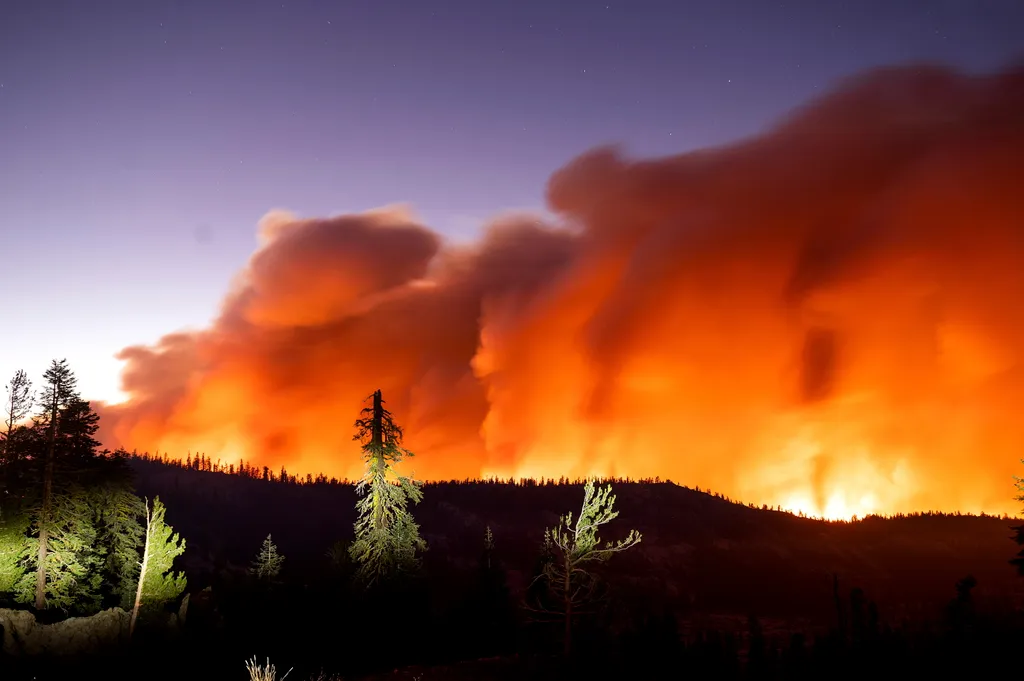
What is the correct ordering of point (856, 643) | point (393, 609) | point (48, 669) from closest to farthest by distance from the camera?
point (48, 669) < point (393, 609) < point (856, 643)

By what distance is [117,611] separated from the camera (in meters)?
37.4

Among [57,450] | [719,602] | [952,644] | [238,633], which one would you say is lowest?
[719,602]

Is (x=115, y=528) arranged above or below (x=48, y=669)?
above

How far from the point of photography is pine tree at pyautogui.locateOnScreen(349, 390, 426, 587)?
39062 millimetres

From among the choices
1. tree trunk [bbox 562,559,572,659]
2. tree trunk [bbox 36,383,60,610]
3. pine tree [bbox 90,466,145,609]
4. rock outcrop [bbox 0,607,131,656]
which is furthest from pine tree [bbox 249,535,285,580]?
tree trunk [bbox 562,559,572,659]

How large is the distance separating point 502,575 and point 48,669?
34.3m

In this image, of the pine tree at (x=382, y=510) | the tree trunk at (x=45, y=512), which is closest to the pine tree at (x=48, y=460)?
the tree trunk at (x=45, y=512)

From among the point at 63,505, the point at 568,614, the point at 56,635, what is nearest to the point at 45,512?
the point at 63,505

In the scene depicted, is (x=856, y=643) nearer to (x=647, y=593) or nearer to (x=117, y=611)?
(x=117, y=611)

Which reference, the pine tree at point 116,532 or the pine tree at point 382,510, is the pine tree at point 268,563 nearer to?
the pine tree at point 116,532

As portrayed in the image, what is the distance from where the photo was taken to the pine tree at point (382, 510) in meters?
39.1

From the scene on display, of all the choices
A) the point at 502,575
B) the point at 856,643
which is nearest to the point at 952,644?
the point at 856,643

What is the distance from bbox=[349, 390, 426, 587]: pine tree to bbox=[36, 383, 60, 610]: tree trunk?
54.0 ft

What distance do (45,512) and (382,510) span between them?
62.2 feet
